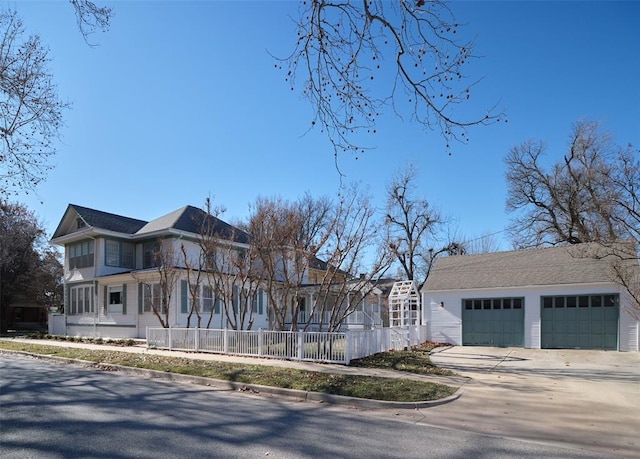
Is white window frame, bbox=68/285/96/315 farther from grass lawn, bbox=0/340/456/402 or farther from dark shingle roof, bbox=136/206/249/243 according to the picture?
grass lawn, bbox=0/340/456/402

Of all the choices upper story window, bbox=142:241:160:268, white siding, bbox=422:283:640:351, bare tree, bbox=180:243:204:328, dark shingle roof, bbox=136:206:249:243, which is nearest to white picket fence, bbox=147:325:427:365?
bare tree, bbox=180:243:204:328

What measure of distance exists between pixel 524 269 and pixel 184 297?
1715 centimetres

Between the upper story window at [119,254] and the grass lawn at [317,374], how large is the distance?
9807 millimetres

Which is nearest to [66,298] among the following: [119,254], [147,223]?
[119,254]

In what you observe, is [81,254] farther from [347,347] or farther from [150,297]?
[347,347]

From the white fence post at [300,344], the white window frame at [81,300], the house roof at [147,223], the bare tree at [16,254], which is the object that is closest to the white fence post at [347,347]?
the white fence post at [300,344]

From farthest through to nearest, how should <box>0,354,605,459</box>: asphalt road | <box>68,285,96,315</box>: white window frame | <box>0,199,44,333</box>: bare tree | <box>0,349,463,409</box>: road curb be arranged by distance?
<box>0,199,44,333</box>: bare tree
<box>68,285,96,315</box>: white window frame
<box>0,349,463,409</box>: road curb
<box>0,354,605,459</box>: asphalt road

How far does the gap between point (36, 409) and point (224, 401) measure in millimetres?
3286

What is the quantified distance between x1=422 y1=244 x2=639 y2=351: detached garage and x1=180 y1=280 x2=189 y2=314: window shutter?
12409mm

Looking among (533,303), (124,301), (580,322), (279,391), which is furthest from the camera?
(124,301)

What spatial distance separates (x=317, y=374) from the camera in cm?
1166

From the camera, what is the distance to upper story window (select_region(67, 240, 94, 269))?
2696cm

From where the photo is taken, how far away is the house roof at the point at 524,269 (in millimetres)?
19203

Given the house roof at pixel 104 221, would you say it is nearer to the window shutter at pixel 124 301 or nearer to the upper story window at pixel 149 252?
the upper story window at pixel 149 252
